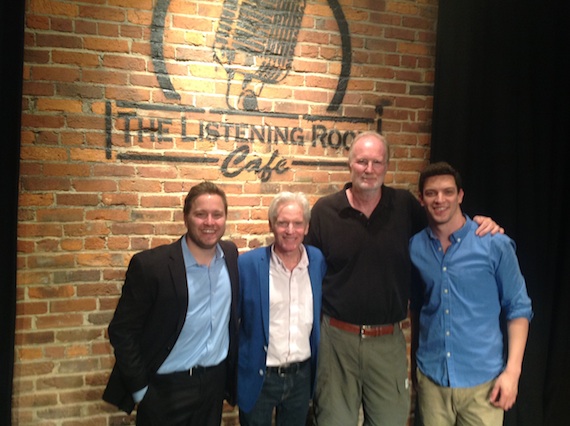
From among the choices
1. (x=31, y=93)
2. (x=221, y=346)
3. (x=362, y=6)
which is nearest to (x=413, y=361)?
(x=221, y=346)

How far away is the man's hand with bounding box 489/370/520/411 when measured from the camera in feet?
5.81

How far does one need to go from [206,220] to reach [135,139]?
0.82 m

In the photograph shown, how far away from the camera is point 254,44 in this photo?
242 centimetres

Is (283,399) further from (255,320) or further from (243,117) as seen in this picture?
(243,117)

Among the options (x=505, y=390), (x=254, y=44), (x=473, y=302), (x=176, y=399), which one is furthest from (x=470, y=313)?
(x=254, y=44)

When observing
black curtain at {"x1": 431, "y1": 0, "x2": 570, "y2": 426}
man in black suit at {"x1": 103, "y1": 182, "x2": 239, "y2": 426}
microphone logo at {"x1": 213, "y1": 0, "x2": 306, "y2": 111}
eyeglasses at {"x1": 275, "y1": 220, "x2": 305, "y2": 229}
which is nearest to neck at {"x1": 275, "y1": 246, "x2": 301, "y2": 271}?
eyeglasses at {"x1": 275, "y1": 220, "x2": 305, "y2": 229}

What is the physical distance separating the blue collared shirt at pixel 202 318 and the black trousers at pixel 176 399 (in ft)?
0.13

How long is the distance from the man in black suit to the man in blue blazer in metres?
0.11

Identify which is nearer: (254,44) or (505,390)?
(505,390)

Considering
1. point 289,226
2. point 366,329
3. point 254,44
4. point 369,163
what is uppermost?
point 254,44

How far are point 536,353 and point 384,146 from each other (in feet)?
4.64

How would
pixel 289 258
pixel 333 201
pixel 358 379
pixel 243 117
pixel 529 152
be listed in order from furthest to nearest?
pixel 243 117
pixel 529 152
pixel 333 201
pixel 358 379
pixel 289 258

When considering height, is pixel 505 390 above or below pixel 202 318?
below

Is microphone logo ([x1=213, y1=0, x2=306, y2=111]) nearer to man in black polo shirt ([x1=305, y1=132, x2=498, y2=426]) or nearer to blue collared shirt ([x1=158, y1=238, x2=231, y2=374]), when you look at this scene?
man in black polo shirt ([x1=305, y1=132, x2=498, y2=426])
